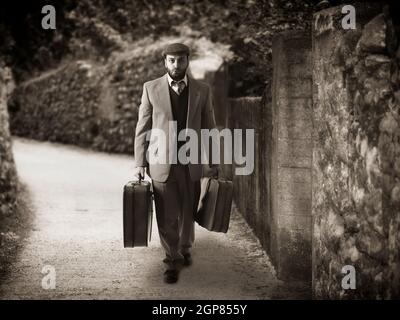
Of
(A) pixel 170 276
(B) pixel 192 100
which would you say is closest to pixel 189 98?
(B) pixel 192 100

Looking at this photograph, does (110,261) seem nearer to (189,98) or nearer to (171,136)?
(171,136)

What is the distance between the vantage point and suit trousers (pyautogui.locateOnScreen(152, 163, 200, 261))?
17.9 ft

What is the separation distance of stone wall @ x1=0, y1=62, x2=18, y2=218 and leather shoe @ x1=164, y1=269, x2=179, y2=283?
123 inches

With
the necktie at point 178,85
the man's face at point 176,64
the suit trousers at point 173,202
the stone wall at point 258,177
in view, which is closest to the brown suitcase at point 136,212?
the suit trousers at point 173,202

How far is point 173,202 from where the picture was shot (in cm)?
548

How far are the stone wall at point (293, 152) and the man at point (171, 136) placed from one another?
28.1 inches

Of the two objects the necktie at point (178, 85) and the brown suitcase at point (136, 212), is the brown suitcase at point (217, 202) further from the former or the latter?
the necktie at point (178, 85)

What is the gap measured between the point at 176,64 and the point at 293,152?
126 centimetres

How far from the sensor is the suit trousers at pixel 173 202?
547 centimetres

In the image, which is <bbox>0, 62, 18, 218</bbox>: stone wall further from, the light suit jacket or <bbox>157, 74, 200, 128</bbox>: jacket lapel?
<bbox>157, 74, 200, 128</bbox>: jacket lapel
